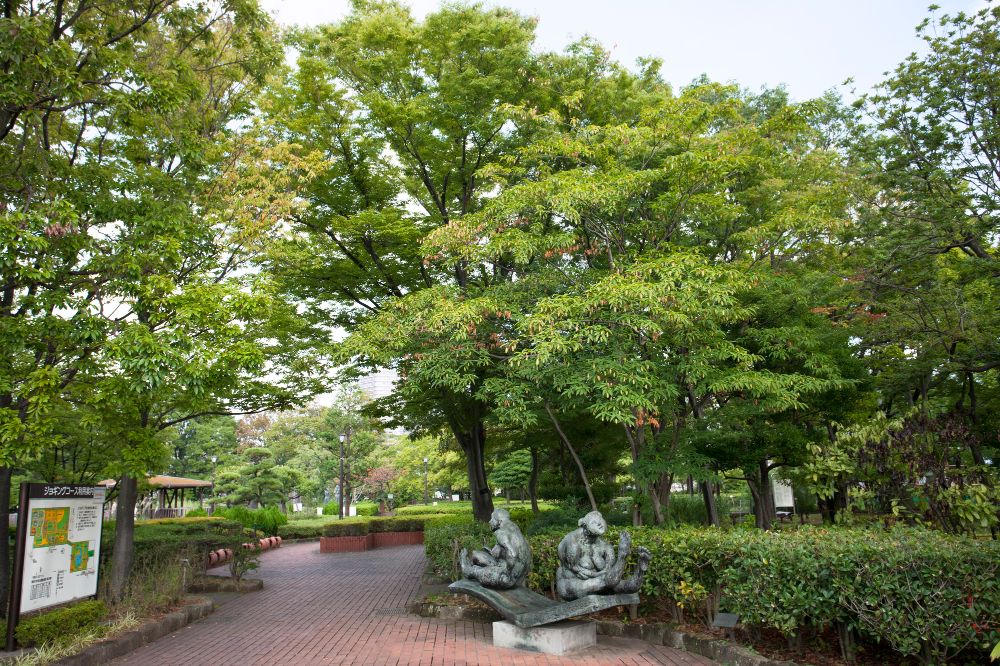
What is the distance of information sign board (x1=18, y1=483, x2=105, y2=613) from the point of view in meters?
7.18

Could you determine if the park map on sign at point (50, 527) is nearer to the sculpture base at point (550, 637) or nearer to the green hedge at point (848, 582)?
the sculpture base at point (550, 637)

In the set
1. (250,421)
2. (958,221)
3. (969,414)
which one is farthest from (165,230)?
(250,421)

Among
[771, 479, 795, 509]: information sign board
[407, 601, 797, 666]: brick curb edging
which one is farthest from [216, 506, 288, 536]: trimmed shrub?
[771, 479, 795, 509]: information sign board

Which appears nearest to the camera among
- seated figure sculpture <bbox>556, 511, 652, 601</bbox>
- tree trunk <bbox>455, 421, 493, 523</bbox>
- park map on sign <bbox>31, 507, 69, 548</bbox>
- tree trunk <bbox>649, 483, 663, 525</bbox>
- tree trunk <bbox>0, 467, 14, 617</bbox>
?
park map on sign <bbox>31, 507, 69, 548</bbox>

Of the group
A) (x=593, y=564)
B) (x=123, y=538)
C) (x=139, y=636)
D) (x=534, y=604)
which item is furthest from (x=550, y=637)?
(x=123, y=538)

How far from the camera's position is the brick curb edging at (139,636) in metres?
7.07

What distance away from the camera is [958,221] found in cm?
1136

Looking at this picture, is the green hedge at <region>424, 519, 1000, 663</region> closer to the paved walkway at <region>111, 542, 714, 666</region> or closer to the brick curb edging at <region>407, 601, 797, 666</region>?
the brick curb edging at <region>407, 601, 797, 666</region>

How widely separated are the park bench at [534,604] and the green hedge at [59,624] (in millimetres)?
4480

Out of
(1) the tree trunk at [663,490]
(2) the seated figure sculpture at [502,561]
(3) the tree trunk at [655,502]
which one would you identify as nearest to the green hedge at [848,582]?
(2) the seated figure sculpture at [502,561]

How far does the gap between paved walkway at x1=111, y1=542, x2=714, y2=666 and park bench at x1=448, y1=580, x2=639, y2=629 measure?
0.42 meters

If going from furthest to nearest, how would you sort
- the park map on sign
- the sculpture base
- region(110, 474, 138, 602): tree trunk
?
1. region(110, 474, 138, 602): tree trunk
2. the sculpture base
3. the park map on sign

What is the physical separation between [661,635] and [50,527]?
7.52m

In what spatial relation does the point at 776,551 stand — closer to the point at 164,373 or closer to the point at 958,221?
the point at 164,373
